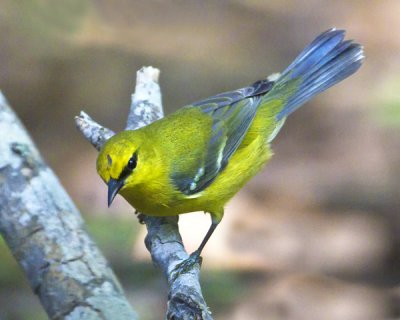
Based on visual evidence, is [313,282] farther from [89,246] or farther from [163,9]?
[163,9]

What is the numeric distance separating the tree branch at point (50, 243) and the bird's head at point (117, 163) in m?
0.26

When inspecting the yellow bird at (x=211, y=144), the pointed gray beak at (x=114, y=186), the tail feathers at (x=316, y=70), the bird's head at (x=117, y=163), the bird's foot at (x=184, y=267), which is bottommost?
the bird's foot at (x=184, y=267)

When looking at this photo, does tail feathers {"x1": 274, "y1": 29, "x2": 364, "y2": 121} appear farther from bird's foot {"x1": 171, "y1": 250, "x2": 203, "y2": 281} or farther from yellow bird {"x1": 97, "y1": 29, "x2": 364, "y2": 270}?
bird's foot {"x1": 171, "y1": 250, "x2": 203, "y2": 281}

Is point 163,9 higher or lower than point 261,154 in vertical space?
higher

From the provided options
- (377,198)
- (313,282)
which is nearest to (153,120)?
(313,282)

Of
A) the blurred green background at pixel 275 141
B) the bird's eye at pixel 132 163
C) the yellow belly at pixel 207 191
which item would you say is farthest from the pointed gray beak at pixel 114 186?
the blurred green background at pixel 275 141

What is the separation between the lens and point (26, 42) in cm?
766

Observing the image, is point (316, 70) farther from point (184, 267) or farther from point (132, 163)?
point (184, 267)

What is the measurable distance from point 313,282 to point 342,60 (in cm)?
173

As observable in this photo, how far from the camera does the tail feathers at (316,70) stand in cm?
492

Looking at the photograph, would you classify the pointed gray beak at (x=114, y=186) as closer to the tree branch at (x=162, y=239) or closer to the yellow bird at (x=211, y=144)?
the yellow bird at (x=211, y=144)

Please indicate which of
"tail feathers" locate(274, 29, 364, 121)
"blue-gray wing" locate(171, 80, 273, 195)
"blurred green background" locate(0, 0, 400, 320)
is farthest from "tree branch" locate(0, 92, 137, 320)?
"tail feathers" locate(274, 29, 364, 121)

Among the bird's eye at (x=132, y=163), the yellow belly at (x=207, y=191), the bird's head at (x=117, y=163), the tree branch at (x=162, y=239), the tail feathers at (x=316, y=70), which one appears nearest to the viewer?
the tree branch at (x=162, y=239)

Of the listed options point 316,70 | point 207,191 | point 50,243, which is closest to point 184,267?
point 50,243
